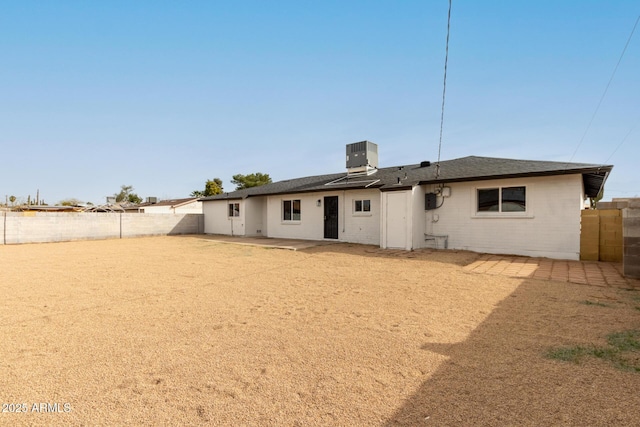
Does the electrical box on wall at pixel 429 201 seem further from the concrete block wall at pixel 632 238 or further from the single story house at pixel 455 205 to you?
the concrete block wall at pixel 632 238

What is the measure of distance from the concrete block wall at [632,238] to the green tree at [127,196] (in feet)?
211

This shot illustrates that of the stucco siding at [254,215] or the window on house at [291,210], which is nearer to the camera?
the window on house at [291,210]

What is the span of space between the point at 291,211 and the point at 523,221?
10.5 m

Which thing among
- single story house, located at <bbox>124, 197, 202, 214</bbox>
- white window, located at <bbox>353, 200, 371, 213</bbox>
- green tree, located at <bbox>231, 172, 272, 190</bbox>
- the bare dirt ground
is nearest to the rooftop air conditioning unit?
white window, located at <bbox>353, 200, 371, 213</bbox>

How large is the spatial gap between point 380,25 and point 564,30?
5.46 metres

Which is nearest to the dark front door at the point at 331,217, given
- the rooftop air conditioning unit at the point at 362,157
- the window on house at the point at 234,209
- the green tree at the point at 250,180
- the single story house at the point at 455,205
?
the single story house at the point at 455,205

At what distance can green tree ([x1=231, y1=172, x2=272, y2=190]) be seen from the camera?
154 feet

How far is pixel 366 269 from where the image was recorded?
754 cm

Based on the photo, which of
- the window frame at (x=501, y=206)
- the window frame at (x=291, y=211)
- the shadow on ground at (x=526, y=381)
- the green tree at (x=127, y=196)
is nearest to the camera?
the shadow on ground at (x=526, y=381)

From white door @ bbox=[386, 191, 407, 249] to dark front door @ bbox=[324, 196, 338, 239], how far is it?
11.1 ft

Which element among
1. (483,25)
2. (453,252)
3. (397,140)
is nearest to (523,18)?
(483,25)

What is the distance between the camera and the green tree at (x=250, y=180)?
46.9 metres

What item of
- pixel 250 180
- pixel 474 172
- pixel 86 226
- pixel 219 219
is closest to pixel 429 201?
pixel 474 172

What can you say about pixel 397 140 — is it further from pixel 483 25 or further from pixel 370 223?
pixel 483 25
